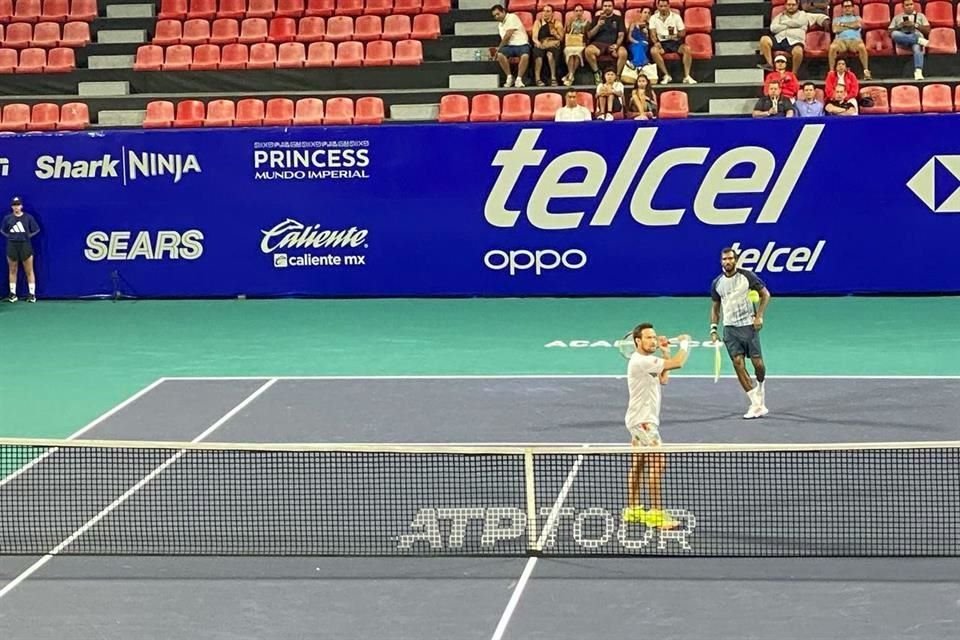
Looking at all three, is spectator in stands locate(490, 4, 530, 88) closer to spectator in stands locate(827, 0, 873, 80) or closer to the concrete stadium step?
spectator in stands locate(827, 0, 873, 80)

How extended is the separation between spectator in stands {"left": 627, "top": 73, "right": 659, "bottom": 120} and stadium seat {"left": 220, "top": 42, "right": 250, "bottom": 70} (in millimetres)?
7566

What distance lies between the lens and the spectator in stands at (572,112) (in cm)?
2622

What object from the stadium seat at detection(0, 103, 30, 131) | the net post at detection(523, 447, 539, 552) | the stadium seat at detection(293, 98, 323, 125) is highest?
the stadium seat at detection(293, 98, 323, 125)

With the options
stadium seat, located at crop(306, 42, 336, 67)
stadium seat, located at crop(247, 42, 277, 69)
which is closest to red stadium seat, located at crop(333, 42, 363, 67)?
stadium seat, located at crop(306, 42, 336, 67)

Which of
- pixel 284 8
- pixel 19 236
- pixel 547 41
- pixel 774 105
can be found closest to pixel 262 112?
pixel 284 8

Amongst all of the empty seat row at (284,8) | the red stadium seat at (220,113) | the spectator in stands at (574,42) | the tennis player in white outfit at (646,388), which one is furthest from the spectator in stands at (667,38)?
the tennis player in white outfit at (646,388)

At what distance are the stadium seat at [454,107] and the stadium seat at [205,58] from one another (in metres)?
4.64

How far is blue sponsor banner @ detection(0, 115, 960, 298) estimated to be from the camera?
84.0ft

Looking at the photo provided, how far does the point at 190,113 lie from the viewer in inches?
1147

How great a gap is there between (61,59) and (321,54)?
201 inches

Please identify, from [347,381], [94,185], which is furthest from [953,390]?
[94,185]

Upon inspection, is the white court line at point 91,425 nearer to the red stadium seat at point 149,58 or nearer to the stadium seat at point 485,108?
the stadium seat at point 485,108

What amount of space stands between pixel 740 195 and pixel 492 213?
12.6 feet

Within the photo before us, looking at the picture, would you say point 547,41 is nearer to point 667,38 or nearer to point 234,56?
point 667,38
